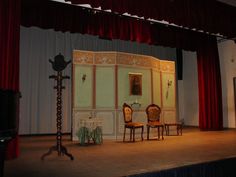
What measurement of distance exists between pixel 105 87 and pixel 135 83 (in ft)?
2.99

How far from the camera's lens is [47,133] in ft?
31.7

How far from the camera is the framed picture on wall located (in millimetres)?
8477

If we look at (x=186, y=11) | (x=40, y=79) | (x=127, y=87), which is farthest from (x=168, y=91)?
(x=40, y=79)

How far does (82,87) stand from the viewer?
809 centimetres

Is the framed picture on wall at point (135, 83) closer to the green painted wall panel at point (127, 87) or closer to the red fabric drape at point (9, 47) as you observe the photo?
the green painted wall panel at point (127, 87)

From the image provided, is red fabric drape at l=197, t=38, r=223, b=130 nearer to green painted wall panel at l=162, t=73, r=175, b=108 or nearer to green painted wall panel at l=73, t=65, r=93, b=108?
green painted wall panel at l=162, t=73, r=175, b=108

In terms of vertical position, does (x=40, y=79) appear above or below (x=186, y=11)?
below

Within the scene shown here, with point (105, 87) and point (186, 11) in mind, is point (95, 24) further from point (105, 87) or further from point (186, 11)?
point (186, 11)

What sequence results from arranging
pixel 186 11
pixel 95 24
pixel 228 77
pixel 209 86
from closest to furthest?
pixel 186 11, pixel 95 24, pixel 209 86, pixel 228 77

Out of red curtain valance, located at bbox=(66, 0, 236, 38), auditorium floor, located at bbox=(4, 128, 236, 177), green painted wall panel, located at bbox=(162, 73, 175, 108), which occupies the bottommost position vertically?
auditorium floor, located at bbox=(4, 128, 236, 177)

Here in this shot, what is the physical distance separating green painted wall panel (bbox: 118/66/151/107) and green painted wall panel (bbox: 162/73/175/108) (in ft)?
2.42

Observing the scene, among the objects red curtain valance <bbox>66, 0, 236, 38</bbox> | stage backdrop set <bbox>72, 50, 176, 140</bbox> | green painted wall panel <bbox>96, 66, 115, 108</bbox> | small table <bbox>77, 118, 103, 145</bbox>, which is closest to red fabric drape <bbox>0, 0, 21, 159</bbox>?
red curtain valance <bbox>66, 0, 236, 38</bbox>

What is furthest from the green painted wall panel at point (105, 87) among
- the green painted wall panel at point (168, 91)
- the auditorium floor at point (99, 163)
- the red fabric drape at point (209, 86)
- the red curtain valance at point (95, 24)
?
the red fabric drape at point (209, 86)

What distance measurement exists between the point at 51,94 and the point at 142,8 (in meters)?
4.78
